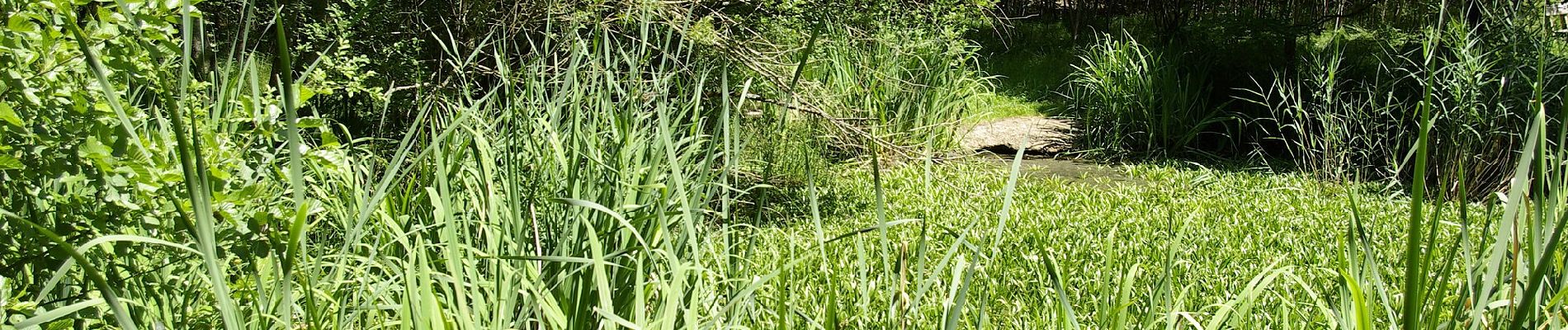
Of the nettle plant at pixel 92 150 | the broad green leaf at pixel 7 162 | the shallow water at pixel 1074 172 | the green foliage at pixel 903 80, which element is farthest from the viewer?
the green foliage at pixel 903 80

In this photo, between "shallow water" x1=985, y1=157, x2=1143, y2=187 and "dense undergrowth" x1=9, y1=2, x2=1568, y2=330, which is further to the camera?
"shallow water" x1=985, y1=157, x2=1143, y2=187

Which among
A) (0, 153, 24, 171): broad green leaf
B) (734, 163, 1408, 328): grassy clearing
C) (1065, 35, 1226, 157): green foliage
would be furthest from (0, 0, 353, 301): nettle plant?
(1065, 35, 1226, 157): green foliage

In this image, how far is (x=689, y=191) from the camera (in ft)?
8.71

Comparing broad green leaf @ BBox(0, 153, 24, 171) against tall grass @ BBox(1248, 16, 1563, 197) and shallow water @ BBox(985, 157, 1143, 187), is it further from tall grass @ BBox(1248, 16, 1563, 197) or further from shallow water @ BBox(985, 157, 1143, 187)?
shallow water @ BBox(985, 157, 1143, 187)

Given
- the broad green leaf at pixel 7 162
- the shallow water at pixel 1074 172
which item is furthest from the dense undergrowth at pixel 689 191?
the shallow water at pixel 1074 172

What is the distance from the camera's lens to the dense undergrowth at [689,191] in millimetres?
1569

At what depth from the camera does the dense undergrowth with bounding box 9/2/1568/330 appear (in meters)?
1.57

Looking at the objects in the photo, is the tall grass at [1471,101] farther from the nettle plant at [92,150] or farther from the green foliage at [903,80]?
the nettle plant at [92,150]

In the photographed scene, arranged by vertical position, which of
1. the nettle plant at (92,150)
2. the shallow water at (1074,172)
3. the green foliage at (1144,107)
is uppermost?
the nettle plant at (92,150)

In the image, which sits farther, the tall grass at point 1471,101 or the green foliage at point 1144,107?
the green foliage at point 1144,107

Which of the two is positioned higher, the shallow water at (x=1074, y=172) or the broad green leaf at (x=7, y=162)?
the broad green leaf at (x=7, y=162)

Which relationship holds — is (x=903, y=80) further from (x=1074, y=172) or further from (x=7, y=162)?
(x=7, y=162)

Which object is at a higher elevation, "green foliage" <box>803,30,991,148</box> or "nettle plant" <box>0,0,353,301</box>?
"nettle plant" <box>0,0,353,301</box>

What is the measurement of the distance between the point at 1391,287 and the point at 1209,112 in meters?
3.68
